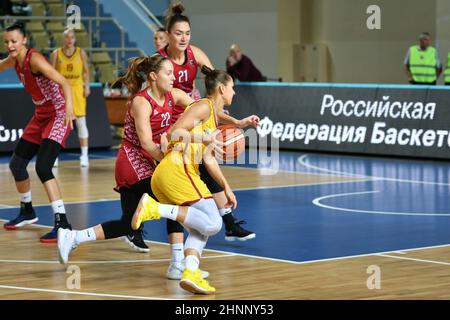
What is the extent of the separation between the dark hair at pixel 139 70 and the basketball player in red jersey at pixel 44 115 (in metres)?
1.56

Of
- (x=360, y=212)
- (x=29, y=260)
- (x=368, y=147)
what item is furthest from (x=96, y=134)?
(x=29, y=260)

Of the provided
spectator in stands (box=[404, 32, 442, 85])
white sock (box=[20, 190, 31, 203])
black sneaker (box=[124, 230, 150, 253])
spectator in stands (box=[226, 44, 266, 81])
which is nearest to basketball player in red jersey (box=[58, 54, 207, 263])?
black sneaker (box=[124, 230, 150, 253])

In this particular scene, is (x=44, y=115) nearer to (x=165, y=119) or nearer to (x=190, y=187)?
(x=165, y=119)

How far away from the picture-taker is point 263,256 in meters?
9.38

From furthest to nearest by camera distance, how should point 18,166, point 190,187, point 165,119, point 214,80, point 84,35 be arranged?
point 84,35, point 18,166, point 165,119, point 214,80, point 190,187

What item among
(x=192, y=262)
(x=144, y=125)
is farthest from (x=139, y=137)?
(x=192, y=262)

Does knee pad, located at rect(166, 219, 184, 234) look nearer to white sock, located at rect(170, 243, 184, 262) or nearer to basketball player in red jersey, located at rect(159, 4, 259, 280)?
white sock, located at rect(170, 243, 184, 262)

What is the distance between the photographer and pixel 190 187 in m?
7.91

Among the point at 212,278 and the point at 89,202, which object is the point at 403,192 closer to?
the point at 89,202

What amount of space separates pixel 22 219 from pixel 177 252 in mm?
3090

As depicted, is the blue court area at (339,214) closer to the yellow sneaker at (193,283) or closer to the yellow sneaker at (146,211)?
the yellow sneaker at (193,283)

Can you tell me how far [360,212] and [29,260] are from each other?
4.14 metres

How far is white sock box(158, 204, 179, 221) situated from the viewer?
780cm

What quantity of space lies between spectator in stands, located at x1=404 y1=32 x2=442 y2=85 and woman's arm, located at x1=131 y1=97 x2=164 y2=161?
A: 12.9 m
